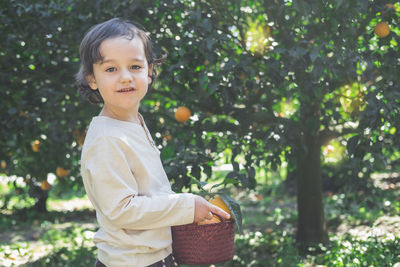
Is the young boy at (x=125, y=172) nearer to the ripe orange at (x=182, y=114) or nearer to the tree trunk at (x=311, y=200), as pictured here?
the ripe orange at (x=182, y=114)

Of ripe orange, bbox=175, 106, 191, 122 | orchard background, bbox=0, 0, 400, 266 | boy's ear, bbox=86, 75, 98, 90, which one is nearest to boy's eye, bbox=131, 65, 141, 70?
boy's ear, bbox=86, 75, 98, 90

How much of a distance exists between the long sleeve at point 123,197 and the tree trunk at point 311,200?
240cm

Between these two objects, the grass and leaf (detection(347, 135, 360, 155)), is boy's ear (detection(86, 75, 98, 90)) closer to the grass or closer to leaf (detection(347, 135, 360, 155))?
leaf (detection(347, 135, 360, 155))

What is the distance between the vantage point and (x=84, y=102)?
3.20 meters

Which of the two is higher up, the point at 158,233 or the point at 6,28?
the point at 6,28

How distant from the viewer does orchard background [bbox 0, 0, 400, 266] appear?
95.2 inches

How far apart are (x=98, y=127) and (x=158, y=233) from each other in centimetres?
39

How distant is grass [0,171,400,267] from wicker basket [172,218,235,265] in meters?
1.48

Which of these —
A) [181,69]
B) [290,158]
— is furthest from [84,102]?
[290,158]

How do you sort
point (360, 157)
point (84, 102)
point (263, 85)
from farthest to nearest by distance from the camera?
point (84, 102), point (263, 85), point (360, 157)

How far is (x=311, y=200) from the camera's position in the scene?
146 inches

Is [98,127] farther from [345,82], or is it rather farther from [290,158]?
[345,82]

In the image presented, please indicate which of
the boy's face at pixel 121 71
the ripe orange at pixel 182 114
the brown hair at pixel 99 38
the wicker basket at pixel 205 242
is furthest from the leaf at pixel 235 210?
the ripe orange at pixel 182 114

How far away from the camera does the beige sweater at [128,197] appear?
1366mm
